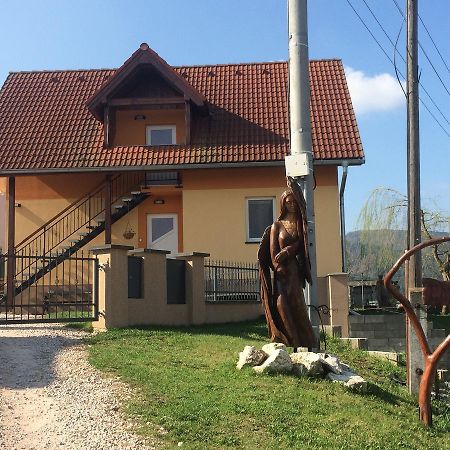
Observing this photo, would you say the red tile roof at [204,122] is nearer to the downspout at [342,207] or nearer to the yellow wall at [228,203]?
the downspout at [342,207]

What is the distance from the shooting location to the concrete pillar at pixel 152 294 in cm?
1260

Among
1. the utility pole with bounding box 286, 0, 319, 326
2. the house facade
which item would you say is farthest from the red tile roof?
the utility pole with bounding box 286, 0, 319, 326

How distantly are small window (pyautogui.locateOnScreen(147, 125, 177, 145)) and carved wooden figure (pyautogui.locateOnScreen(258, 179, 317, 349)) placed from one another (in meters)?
11.3

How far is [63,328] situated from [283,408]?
628 centimetres

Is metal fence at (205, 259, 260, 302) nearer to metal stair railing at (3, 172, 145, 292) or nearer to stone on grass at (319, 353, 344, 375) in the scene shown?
metal stair railing at (3, 172, 145, 292)

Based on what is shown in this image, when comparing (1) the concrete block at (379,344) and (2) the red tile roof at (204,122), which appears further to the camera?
(2) the red tile roof at (204,122)

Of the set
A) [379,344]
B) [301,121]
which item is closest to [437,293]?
[301,121]

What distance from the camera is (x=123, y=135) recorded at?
20.1 metres

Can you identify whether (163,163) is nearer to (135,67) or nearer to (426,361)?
(135,67)

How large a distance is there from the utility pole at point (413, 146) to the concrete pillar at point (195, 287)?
4312mm

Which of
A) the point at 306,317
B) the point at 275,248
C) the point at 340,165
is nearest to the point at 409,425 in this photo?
the point at 306,317

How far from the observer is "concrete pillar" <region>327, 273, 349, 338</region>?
13.7 meters

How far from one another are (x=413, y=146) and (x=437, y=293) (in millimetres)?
7078

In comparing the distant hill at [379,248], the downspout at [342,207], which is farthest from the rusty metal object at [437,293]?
the distant hill at [379,248]
